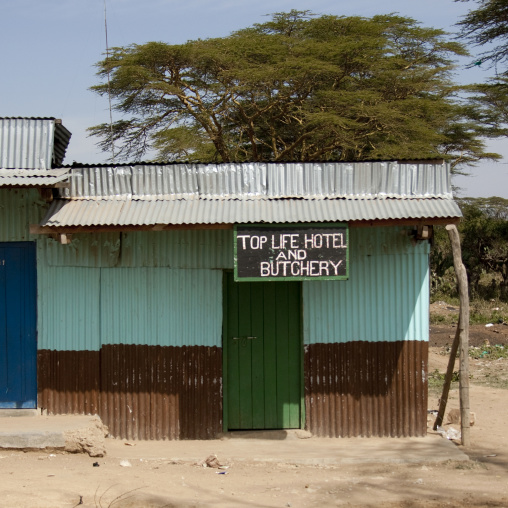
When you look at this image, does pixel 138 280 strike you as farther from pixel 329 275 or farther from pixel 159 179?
pixel 329 275

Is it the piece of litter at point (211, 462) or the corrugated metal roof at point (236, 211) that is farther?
the corrugated metal roof at point (236, 211)

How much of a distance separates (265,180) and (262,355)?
2072 millimetres

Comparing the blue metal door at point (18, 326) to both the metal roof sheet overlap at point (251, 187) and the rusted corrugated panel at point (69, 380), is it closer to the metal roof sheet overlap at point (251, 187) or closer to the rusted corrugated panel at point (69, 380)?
the rusted corrugated panel at point (69, 380)

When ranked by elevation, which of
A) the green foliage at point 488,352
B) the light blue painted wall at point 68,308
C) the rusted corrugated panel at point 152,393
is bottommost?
the green foliage at point 488,352

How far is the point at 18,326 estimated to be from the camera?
354 inches

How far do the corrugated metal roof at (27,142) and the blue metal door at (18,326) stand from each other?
95 centimetres

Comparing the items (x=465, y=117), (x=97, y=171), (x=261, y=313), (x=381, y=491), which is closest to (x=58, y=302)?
(x=97, y=171)

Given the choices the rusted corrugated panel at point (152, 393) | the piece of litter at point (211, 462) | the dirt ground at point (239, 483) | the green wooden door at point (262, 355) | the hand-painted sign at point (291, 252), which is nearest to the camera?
the dirt ground at point (239, 483)

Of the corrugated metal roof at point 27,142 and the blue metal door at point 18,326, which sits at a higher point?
the corrugated metal roof at point 27,142

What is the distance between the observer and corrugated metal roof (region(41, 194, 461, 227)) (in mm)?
8258

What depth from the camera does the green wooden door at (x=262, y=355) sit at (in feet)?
29.9

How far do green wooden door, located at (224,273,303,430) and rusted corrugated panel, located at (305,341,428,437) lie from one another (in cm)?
25

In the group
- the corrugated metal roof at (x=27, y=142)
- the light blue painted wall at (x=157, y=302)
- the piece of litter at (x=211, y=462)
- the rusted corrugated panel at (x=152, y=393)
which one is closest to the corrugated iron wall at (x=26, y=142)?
the corrugated metal roof at (x=27, y=142)

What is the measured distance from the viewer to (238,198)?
884 centimetres
